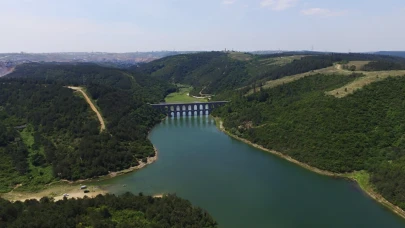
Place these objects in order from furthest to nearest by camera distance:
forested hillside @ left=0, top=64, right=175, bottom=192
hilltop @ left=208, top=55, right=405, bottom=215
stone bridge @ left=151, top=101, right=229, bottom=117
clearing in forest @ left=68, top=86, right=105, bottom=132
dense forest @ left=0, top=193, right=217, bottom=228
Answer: stone bridge @ left=151, top=101, right=229, bottom=117 → clearing in forest @ left=68, top=86, right=105, bottom=132 → forested hillside @ left=0, top=64, right=175, bottom=192 → hilltop @ left=208, top=55, right=405, bottom=215 → dense forest @ left=0, top=193, right=217, bottom=228

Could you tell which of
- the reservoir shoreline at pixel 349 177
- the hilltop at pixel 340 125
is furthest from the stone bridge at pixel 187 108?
the reservoir shoreline at pixel 349 177

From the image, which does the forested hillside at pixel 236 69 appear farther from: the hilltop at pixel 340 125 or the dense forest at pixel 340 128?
the dense forest at pixel 340 128

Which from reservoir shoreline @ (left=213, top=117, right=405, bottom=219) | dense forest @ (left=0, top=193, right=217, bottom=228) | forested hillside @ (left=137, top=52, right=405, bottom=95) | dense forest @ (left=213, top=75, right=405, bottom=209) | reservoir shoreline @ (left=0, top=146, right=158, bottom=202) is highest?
forested hillside @ (left=137, top=52, right=405, bottom=95)

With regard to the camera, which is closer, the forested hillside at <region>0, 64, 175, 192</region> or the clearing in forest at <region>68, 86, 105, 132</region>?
the forested hillside at <region>0, 64, 175, 192</region>

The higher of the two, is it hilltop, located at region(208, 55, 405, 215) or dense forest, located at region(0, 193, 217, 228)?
hilltop, located at region(208, 55, 405, 215)

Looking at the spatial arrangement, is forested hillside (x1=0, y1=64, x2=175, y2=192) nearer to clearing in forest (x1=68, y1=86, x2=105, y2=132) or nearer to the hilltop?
clearing in forest (x1=68, y1=86, x2=105, y2=132)

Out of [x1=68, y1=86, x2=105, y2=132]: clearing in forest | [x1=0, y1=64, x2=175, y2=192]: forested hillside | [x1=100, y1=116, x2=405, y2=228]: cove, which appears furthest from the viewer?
[x1=68, y1=86, x2=105, y2=132]: clearing in forest

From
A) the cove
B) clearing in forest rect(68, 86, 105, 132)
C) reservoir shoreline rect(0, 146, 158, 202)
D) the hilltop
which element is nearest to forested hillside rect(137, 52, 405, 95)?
the hilltop

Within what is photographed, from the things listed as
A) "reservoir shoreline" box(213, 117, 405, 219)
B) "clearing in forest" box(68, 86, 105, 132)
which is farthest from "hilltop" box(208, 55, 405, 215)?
"clearing in forest" box(68, 86, 105, 132)
